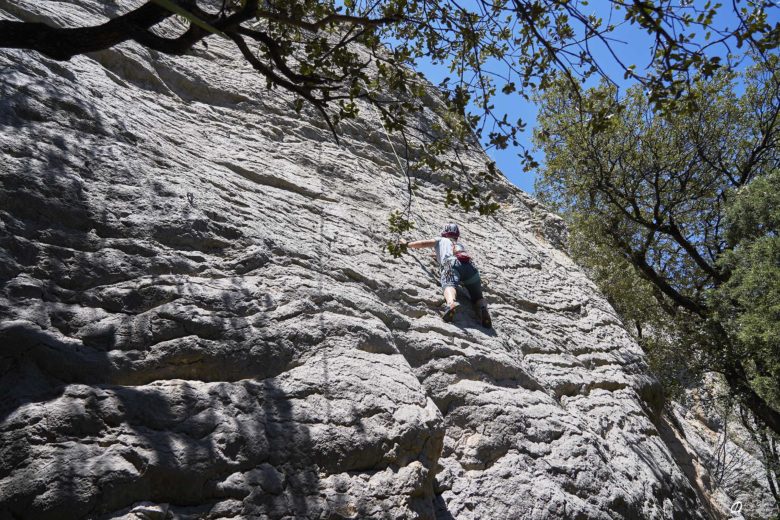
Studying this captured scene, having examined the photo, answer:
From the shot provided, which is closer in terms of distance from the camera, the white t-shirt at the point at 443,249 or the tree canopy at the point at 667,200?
the white t-shirt at the point at 443,249

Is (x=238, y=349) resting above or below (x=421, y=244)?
below

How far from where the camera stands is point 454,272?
6520mm

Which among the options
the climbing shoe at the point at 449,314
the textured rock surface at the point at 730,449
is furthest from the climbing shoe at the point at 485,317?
the textured rock surface at the point at 730,449

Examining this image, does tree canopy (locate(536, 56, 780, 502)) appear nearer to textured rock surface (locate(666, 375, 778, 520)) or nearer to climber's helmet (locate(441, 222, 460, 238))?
textured rock surface (locate(666, 375, 778, 520))

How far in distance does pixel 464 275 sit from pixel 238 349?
3.36 m

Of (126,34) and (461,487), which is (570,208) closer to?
(461,487)

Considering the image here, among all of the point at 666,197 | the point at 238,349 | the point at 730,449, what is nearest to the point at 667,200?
the point at 666,197

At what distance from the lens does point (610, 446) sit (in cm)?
583

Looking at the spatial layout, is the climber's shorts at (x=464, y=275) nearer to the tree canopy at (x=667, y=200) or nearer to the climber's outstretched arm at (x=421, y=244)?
the climber's outstretched arm at (x=421, y=244)

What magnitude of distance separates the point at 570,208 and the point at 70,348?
1369 cm

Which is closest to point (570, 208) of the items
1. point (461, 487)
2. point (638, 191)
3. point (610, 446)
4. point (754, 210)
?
point (638, 191)

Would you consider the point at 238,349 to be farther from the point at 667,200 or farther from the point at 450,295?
the point at 667,200

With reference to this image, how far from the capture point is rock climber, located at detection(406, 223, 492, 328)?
6.13 meters

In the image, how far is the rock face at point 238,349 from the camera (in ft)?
10.1
